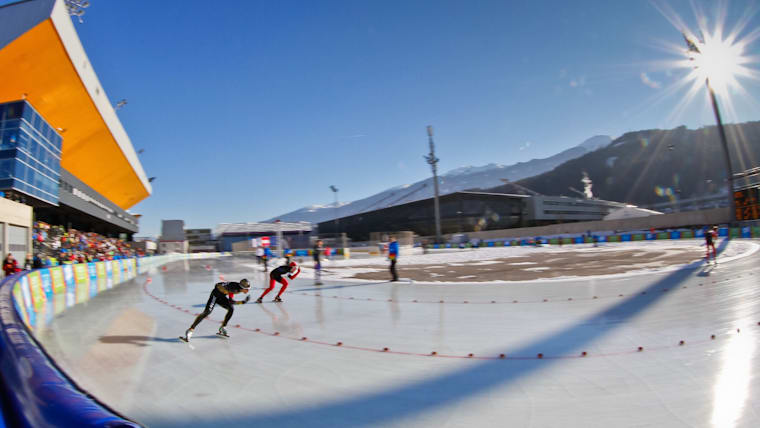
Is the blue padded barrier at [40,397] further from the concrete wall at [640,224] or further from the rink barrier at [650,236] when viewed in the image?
the concrete wall at [640,224]

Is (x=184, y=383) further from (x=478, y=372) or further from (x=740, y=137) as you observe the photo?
(x=740, y=137)

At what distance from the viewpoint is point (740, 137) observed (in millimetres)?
123688

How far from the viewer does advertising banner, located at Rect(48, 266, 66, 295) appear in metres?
12.5

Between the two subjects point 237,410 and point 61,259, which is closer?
point 237,410

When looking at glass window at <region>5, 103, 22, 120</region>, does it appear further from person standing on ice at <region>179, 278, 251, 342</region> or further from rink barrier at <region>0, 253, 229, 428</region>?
rink barrier at <region>0, 253, 229, 428</region>

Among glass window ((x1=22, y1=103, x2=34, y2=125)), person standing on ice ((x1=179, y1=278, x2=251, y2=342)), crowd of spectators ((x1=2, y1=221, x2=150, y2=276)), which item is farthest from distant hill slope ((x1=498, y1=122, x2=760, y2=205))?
glass window ((x1=22, y1=103, x2=34, y2=125))

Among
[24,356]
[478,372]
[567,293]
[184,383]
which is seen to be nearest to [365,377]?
[478,372]

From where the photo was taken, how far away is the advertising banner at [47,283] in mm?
11250

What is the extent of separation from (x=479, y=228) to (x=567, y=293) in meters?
60.5

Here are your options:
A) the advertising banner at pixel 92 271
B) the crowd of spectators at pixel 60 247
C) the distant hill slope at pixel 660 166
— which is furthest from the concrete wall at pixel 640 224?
the distant hill slope at pixel 660 166

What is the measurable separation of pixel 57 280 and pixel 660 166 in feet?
546

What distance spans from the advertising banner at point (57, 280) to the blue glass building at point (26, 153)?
27.8ft

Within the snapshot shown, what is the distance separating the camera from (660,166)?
131m

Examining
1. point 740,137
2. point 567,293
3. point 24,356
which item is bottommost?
point 567,293
